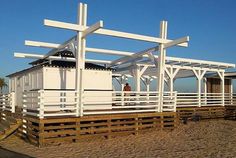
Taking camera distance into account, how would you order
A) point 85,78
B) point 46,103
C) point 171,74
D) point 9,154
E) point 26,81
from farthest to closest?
point 171,74
point 26,81
point 85,78
point 46,103
point 9,154

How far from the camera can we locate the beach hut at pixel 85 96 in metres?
10.3

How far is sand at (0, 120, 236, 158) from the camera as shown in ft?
27.8

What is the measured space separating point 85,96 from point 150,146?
2.90 meters

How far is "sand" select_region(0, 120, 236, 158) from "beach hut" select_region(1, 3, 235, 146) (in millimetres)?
533

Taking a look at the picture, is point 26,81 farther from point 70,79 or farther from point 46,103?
point 46,103

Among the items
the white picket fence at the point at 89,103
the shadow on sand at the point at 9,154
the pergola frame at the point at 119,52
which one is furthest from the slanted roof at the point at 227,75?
the shadow on sand at the point at 9,154

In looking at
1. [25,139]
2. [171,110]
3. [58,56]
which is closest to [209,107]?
[171,110]

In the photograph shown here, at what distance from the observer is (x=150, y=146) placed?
9.68 meters

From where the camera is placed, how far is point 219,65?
19.1 meters

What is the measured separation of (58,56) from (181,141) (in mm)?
8522

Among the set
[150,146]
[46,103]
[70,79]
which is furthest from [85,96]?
[70,79]

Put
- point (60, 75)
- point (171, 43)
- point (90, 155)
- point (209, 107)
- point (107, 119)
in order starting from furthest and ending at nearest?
point (209, 107) < point (60, 75) < point (171, 43) < point (107, 119) < point (90, 155)

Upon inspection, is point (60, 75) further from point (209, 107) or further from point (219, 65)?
point (219, 65)

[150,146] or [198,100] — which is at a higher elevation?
[198,100]
